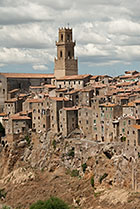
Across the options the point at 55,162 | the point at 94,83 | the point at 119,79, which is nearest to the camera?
the point at 55,162

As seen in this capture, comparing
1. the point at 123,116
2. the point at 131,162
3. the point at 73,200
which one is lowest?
the point at 73,200

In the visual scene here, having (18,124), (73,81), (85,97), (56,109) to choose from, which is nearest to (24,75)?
(73,81)

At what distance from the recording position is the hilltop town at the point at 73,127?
89812mm

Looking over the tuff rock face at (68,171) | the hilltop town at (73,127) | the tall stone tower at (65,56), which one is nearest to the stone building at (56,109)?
the hilltop town at (73,127)

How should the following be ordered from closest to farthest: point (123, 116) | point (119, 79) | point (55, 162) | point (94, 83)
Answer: point (123, 116)
point (55, 162)
point (94, 83)
point (119, 79)

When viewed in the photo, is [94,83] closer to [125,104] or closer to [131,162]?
[125,104]

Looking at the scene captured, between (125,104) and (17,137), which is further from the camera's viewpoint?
(17,137)

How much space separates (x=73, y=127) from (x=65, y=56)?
34357 mm

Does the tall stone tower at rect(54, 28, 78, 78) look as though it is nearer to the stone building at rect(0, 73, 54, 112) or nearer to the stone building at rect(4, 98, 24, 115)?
the stone building at rect(0, 73, 54, 112)

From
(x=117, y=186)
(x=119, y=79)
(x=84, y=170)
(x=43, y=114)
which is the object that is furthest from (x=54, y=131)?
(x=119, y=79)

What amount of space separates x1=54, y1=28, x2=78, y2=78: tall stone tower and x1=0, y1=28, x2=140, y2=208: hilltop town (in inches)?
27.8

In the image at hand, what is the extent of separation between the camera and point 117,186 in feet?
287

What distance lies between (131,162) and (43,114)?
2818cm

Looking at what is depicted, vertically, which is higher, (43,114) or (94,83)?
(94,83)
